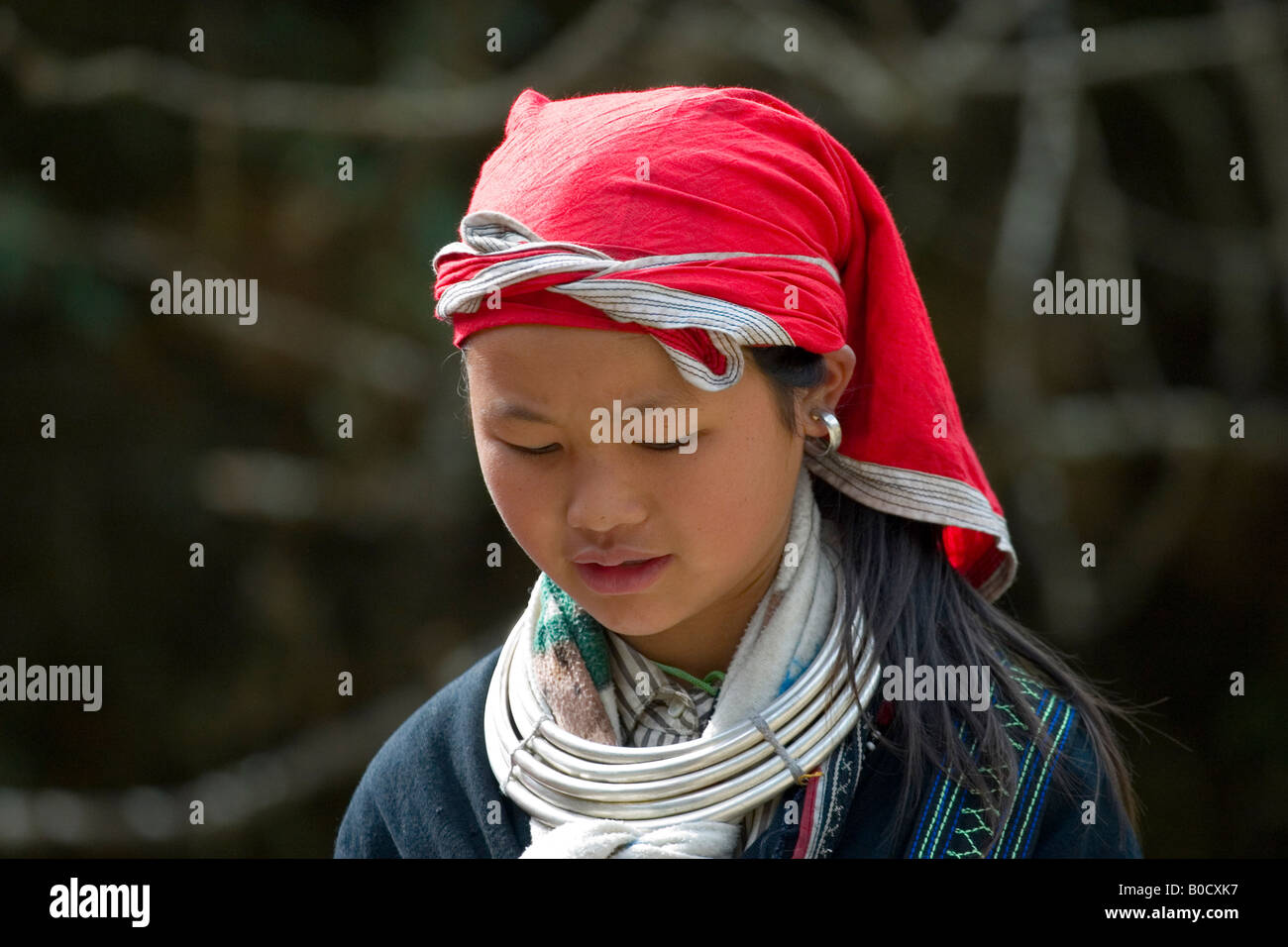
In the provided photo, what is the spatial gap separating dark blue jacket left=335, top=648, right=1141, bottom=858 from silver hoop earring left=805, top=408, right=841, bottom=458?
33 centimetres

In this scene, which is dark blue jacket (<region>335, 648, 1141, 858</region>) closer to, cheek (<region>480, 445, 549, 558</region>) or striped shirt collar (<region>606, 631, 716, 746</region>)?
striped shirt collar (<region>606, 631, 716, 746</region>)

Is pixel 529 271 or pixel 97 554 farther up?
pixel 529 271

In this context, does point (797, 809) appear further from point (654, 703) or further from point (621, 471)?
point (621, 471)

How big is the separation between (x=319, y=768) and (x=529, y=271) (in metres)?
3.20

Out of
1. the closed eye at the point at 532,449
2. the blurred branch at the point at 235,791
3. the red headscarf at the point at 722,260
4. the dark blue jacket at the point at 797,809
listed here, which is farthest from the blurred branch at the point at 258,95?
the closed eye at the point at 532,449

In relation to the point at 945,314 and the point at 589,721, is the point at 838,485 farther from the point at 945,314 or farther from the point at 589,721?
the point at 945,314

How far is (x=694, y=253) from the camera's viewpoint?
57.9 inches

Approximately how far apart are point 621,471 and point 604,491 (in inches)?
1.1

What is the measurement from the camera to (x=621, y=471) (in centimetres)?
145

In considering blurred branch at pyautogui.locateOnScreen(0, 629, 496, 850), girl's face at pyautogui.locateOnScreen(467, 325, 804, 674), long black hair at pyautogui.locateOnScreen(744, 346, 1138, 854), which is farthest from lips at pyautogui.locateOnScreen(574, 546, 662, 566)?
blurred branch at pyautogui.locateOnScreen(0, 629, 496, 850)

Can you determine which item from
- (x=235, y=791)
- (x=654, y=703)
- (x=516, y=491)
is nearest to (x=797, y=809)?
(x=654, y=703)

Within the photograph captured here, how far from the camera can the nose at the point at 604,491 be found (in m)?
1.45

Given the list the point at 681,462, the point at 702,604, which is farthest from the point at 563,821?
the point at 681,462

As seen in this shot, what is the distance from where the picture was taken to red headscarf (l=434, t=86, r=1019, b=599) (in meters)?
1.45
